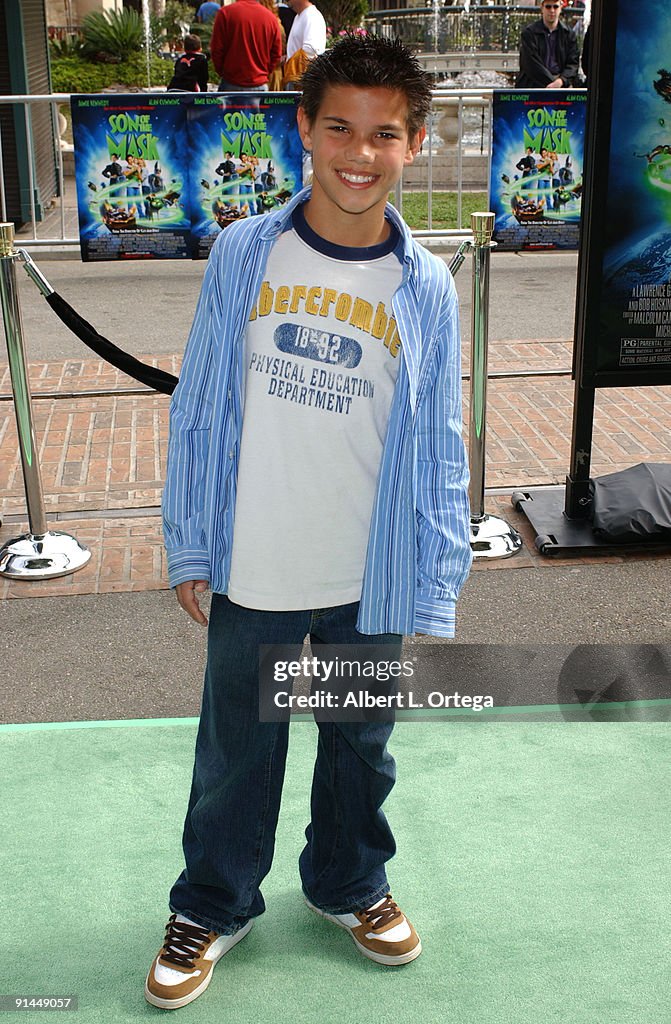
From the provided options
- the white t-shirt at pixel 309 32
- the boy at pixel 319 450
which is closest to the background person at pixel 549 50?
the white t-shirt at pixel 309 32

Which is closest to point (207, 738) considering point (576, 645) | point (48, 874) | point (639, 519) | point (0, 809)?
point (48, 874)

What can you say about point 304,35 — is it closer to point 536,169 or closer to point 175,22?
point 536,169

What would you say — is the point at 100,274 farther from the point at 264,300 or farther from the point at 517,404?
the point at 264,300

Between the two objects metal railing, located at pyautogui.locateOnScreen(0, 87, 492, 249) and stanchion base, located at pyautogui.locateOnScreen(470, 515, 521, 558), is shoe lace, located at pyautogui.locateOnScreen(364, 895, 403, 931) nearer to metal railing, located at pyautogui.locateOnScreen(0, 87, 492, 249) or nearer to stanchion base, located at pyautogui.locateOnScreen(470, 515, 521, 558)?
stanchion base, located at pyautogui.locateOnScreen(470, 515, 521, 558)

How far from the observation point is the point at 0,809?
3.43 meters

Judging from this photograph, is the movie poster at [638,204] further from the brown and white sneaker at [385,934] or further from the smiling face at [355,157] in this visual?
the brown and white sneaker at [385,934]

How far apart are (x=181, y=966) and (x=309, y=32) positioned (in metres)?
10.5

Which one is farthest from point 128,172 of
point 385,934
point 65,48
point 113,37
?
point 65,48

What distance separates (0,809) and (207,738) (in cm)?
112

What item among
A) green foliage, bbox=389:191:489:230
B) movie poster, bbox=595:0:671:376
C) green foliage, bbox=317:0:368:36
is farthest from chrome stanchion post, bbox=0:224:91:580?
green foliage, bbox=317:0:368:36

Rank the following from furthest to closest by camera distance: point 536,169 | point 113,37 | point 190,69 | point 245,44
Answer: point 113,37 → point 190,69 → point 245,44 → point 536,169

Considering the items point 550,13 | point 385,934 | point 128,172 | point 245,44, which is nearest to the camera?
point 385,934

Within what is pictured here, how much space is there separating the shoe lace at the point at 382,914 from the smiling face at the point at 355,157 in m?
1.55

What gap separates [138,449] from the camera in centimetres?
643
